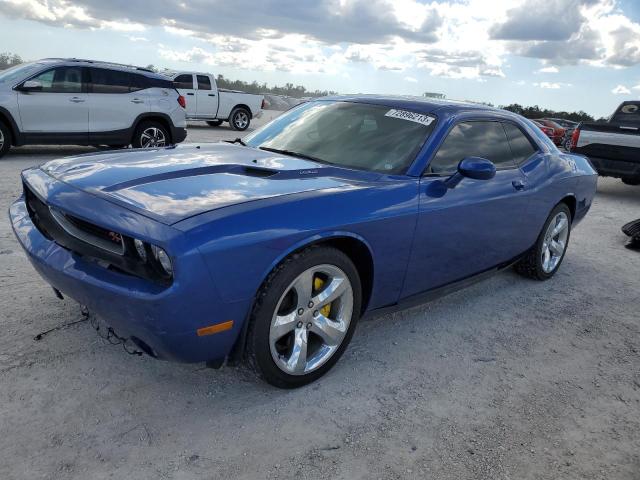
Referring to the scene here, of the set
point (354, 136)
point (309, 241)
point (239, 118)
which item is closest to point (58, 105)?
point (354, 136)

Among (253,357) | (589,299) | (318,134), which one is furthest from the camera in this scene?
(589,299)

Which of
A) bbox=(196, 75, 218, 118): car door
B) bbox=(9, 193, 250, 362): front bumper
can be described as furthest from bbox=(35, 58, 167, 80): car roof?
bbox=(9, 193, 250, 362): front bumper

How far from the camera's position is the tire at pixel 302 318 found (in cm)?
268

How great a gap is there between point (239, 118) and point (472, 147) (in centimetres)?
1590

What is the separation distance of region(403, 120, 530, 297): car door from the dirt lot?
0.46 meters

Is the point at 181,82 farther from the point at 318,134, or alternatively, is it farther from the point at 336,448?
the point at 336,448

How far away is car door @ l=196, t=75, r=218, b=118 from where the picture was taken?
707 inches

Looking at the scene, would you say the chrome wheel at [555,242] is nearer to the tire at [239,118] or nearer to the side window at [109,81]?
the side window at [109,81]

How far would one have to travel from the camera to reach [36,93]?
30.3 ft

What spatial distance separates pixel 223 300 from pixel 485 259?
7.47 ft

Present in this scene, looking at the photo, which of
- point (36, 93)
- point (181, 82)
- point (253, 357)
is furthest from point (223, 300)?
point (181, 82)

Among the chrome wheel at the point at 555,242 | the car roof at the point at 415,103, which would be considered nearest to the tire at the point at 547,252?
the chrome wheel at the point at 555,242

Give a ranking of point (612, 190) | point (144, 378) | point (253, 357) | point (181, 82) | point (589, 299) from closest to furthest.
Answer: point (253, 357) < point (144, 378) < point (589, 299) < point (612, 190) < point (181, 82)

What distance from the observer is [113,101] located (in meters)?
10.1
